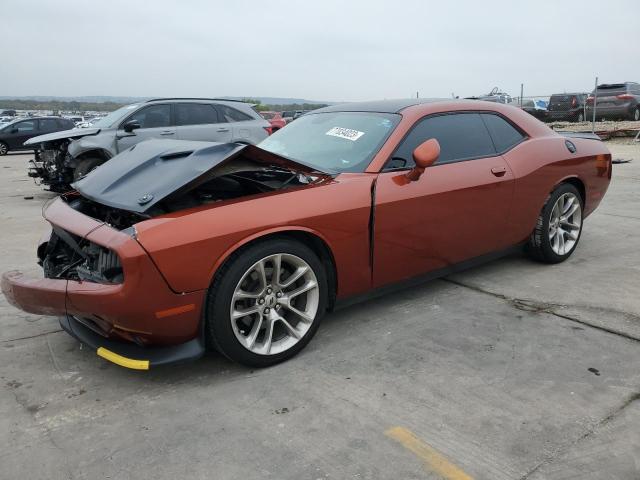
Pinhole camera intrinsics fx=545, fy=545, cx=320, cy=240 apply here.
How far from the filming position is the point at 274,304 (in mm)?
2936

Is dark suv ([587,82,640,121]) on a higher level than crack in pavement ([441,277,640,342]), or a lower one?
higher

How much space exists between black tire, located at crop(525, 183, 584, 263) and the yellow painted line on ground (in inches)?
106

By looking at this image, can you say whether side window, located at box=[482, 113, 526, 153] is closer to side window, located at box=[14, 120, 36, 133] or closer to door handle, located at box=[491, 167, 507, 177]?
door handle, located at box=[491, 167, 507, 177]

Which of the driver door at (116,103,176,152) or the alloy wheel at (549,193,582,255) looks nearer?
the alloy wheel at (549,193,582,255)

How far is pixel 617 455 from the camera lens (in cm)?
218

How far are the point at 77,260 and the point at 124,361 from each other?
79 centimetres

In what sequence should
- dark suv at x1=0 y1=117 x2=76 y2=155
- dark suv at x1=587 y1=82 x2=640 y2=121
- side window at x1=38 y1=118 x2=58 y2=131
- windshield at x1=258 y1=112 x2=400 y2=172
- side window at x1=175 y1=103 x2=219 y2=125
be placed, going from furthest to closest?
side window at x1=38 y1=118 x2=58 y2=131, dark suv at x1=0 y1=117 x2=76 y2=155, dark suv at x1=587 y1=82 x2=640 y2=121, side window at x1=175 y1=103 x2=219 y2=125, windshield at x1=258 y1=112 x2=400 y2=172

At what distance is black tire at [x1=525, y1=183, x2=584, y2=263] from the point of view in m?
4.45

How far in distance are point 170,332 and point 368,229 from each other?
1.27 m

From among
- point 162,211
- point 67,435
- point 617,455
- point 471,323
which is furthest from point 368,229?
point 67,435

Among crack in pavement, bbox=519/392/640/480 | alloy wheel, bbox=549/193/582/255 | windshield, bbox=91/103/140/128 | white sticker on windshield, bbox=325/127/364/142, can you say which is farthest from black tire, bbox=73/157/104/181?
crack in pavement, bbox=519/392/640/480

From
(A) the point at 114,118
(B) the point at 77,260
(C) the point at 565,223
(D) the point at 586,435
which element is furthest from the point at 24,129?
(D) the point at 586,435

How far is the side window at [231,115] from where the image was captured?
9586 millimetres

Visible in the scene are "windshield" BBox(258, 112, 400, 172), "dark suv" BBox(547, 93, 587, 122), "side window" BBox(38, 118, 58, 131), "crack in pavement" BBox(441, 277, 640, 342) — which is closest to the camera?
"crack in pavement" BBox(441, 277, 640, 342)
